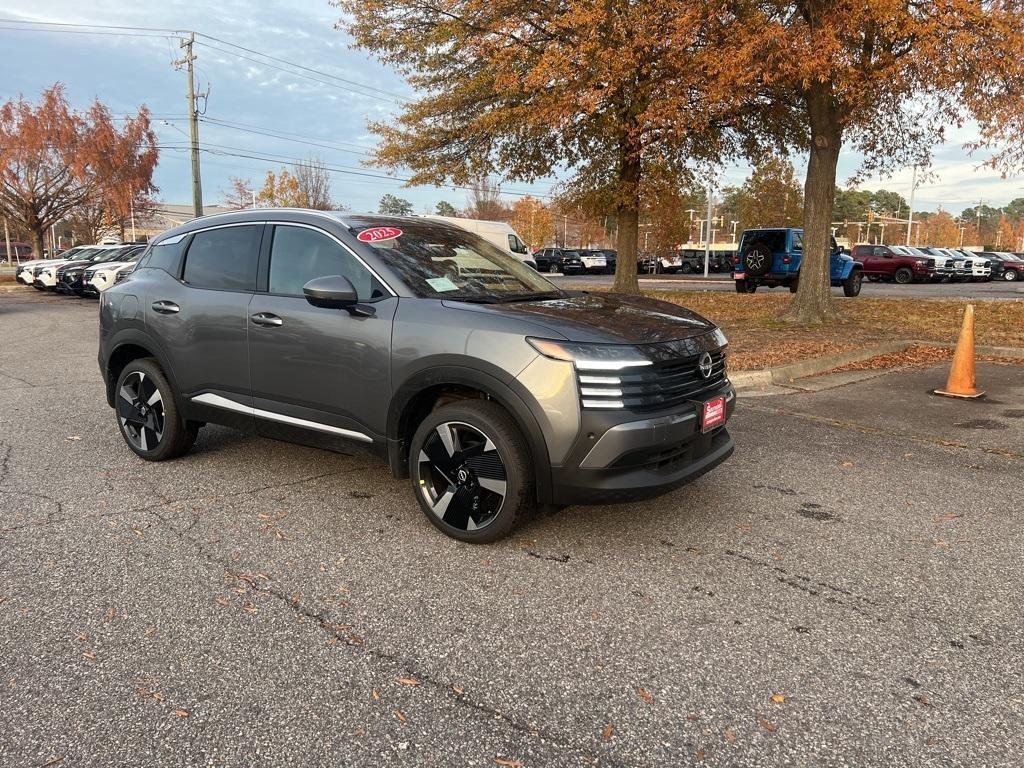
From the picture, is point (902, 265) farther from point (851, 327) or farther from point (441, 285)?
point (441, 285)

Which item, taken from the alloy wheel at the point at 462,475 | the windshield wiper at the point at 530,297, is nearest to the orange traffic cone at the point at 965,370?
the windshield wiper at the point at 530,297

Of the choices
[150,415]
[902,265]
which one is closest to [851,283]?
[902,265]

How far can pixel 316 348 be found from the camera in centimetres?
408

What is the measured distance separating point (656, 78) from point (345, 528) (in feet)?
39.8

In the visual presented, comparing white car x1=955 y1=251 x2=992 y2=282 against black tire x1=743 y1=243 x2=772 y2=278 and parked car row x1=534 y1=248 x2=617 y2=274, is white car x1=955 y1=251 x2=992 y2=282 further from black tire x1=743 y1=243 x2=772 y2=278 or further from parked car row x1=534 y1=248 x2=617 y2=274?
parked car row x1=534 y1=248 x2=617 y2=274

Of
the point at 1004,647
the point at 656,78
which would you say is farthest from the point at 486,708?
the point at 656,78

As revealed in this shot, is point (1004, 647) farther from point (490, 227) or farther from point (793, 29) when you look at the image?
point (490, 227)

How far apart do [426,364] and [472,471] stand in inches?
23.3

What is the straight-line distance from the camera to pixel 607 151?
19.5 metres

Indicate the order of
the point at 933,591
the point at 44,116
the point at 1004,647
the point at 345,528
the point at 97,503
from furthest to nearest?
1. the point at 44,116
2. the point at 97,503
3. the point at 345,528
4. the point at 933,591
5. the point at 1004,647

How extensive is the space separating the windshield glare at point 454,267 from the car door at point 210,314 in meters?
1.00

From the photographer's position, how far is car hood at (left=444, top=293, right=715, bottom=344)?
3457mm

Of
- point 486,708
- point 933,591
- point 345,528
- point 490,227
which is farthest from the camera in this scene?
point 490,227

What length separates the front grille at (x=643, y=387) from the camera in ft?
11.0
